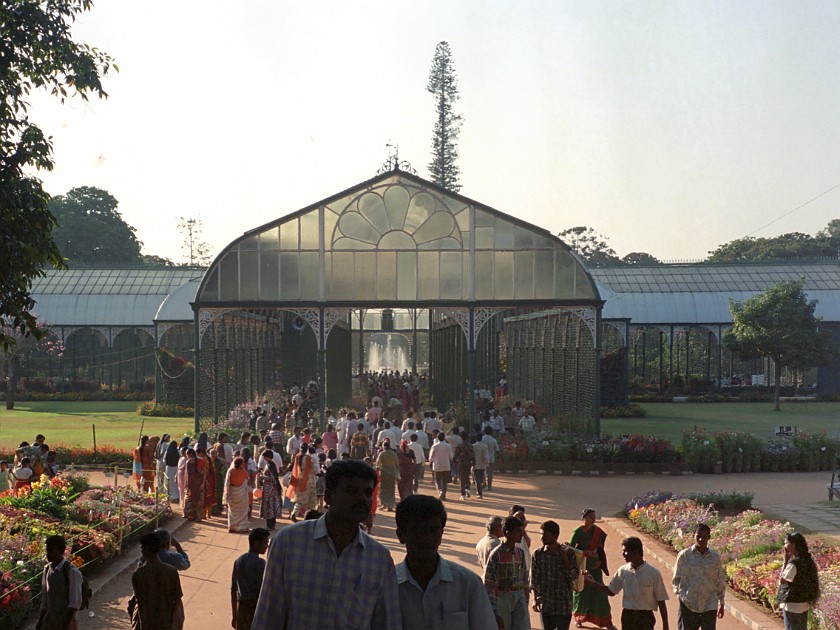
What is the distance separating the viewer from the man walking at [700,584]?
7965mm

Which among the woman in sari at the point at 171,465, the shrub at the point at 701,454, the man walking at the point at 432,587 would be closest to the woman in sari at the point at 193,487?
the woman in sari at the point at 171,465

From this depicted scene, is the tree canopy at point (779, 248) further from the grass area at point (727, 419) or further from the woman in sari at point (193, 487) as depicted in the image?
the woman in sari at point (193, 487)

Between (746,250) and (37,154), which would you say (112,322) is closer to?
(37,154)

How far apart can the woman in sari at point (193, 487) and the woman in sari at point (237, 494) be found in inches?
41.2

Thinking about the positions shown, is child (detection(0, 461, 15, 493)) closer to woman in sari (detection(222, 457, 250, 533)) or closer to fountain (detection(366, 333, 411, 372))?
woman in sari (detection(222, 457, 250, 533))

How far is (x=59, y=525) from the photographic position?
12.9 m

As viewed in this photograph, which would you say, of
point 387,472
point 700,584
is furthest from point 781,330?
point 700,584

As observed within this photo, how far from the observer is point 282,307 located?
2673 centimetres

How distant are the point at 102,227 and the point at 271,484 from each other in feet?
228

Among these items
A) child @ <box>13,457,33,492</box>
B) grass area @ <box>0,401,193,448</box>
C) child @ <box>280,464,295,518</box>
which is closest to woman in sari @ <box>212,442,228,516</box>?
child @ <box>280,464,295,518</box>

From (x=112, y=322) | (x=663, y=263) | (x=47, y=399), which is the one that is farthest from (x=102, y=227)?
(x=663, y=263)

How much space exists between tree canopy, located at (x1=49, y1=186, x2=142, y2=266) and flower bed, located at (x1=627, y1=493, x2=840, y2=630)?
224ft

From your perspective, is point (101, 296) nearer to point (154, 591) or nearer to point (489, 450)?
point (489, 450)

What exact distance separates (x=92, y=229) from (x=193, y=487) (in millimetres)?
67673
